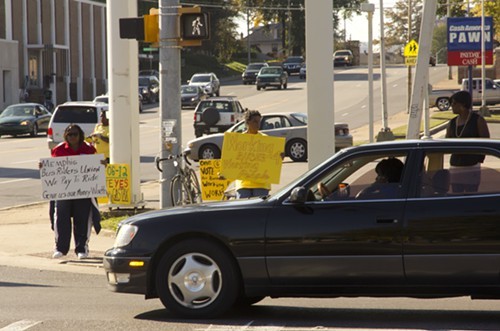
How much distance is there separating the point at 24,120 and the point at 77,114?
1709 centimetres

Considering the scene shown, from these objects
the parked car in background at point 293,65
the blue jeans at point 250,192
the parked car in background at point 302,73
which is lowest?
the blue jeans at point 250,192

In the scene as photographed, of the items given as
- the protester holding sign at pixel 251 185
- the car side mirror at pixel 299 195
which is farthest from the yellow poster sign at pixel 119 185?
the car side mirror at pixel 299 195

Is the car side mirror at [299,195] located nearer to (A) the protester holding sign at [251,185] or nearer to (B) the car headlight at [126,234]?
(B) the car headlight at [126,234]

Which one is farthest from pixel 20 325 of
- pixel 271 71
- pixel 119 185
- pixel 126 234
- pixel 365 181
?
pixel 271 71

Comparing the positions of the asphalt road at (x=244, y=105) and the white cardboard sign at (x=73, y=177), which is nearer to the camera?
the white cardboard sign at (x=73, y=177)

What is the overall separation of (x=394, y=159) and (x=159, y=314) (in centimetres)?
252

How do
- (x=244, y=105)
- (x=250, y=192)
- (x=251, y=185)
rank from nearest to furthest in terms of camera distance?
(x=250, y=192)
(x=251, y=185)
(x=244, y=105)

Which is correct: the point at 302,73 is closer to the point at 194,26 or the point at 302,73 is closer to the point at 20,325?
the point at 194,26

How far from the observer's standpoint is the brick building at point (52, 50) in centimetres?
7094

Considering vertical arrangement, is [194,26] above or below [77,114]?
above

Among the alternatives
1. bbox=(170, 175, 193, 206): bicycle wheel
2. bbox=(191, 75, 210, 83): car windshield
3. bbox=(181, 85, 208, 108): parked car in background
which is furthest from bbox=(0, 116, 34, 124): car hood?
bbox=(170, 175, 193, 206): bicycle wheel

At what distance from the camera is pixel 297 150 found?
3278 cm

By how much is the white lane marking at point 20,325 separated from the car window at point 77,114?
2271 centimetres

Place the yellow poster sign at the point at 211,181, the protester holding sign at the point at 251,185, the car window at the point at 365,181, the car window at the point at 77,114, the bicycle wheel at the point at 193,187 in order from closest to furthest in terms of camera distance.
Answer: the car window at the point at 365,181
the protester holding sign at the point at 251,185
the bicycle wheel at the point at 193,187
the yellow poster sign at the point at 211,181
the car window at the point at 77,114
